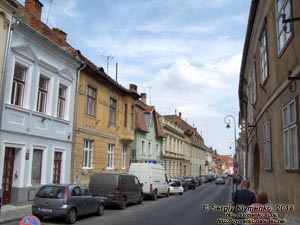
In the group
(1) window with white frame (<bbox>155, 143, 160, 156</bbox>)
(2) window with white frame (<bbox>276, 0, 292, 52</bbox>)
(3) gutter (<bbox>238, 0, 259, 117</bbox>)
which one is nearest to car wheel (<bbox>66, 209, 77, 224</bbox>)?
(2) window with white frame (<bbox>276, 0, 292, 52</bbox>)

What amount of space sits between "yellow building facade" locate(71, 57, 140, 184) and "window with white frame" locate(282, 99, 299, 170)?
1376 cm

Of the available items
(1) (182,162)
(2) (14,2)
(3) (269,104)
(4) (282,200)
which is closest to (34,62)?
(2) (14,2)

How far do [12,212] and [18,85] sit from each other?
19.4 ft

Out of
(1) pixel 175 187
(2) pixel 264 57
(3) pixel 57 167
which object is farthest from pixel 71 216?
(1) pixel 175 187

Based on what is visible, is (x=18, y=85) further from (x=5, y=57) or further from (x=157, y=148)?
(x=157, y=148)

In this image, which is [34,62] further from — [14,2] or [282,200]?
[282,200]

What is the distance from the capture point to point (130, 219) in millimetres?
14594

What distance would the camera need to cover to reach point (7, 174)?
52.7 ft

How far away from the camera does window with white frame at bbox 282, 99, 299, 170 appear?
30.2ft

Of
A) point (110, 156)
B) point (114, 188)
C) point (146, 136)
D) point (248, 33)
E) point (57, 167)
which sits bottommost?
point (114, 188)

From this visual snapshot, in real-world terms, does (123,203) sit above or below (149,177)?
below

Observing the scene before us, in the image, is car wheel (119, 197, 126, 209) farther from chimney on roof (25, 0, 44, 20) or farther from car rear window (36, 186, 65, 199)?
chimney on roof (25, 0, 44, 20)

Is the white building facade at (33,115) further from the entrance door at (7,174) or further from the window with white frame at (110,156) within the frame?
the window with white frame at (110,156)

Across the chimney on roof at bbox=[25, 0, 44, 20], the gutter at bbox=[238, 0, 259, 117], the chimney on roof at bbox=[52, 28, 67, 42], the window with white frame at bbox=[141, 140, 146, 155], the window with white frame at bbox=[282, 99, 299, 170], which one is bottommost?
the window with white frame at bbox=[282, 99, 299, 170]
